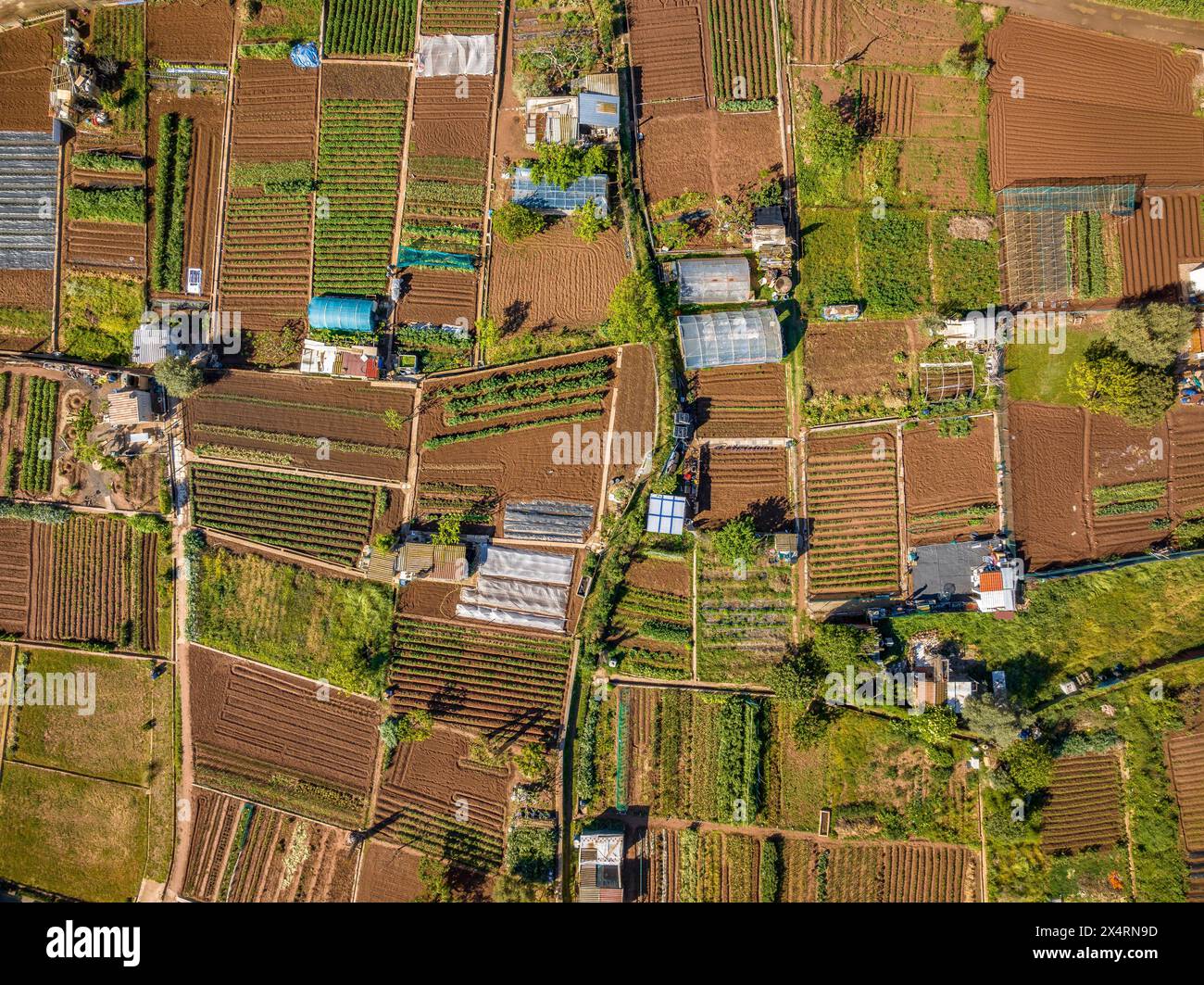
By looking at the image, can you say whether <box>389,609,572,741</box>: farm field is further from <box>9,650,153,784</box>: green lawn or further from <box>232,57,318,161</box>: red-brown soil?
<box>232,57,318,161</box>: red-brown soil

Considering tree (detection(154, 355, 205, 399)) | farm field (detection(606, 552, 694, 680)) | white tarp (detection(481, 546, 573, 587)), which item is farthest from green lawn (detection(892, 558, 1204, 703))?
tree (detection(154, 355, 205, 399))

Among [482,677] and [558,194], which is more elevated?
[558,194]

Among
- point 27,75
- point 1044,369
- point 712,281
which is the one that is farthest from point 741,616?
point 27,75

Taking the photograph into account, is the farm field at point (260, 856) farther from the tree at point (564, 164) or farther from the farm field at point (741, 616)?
the tree at point (564, 164)

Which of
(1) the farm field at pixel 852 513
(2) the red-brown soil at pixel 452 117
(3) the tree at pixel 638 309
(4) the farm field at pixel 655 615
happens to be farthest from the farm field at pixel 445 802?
(2) the red-brown soil at pixel 452 117

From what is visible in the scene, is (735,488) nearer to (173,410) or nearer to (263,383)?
(263,383)

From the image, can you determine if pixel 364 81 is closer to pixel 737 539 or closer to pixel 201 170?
pixel 201 170

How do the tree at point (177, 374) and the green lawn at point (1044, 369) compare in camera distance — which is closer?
the tree at point (177, 374)
